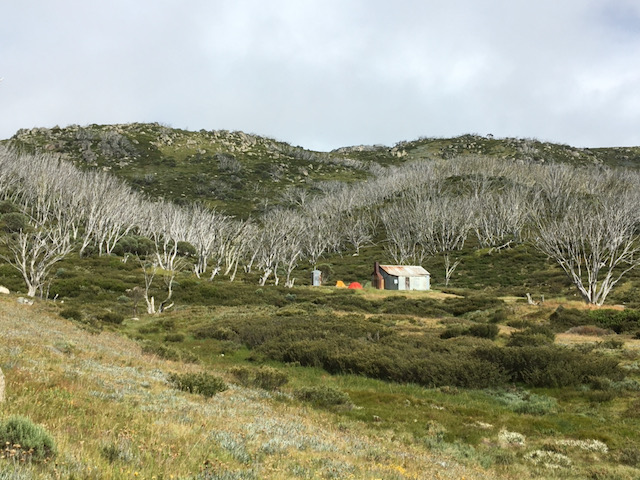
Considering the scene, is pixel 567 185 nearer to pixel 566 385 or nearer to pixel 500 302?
pixel 500 302

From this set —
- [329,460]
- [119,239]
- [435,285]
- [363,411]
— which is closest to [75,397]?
[329,460]

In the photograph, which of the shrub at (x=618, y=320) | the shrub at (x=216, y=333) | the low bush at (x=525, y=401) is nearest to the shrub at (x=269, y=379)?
the low bush at (x=525, y=401)

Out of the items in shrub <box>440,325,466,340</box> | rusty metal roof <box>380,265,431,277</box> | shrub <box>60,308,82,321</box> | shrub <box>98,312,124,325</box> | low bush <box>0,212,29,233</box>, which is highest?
low bush <box>0,212,29,233</box>

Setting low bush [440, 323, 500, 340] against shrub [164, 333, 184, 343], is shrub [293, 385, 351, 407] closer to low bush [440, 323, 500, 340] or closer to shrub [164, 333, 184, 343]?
low bush [440, 323, 500, 340]

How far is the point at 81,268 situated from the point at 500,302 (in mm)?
43710

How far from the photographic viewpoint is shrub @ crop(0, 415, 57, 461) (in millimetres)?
4234

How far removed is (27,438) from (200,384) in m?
6.44

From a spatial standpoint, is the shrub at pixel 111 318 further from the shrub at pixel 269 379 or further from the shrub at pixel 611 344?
the shrub at pixel 611 344

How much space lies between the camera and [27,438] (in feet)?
14.3

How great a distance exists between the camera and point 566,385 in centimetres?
1440

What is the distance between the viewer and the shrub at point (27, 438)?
423 centimetres

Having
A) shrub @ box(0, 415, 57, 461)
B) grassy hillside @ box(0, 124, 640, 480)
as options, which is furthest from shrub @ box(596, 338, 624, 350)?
shrub @ box(0, 415, 57, 461)

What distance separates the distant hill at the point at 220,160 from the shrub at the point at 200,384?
97.1m

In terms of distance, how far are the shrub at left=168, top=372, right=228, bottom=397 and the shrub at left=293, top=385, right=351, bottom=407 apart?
2.86m
